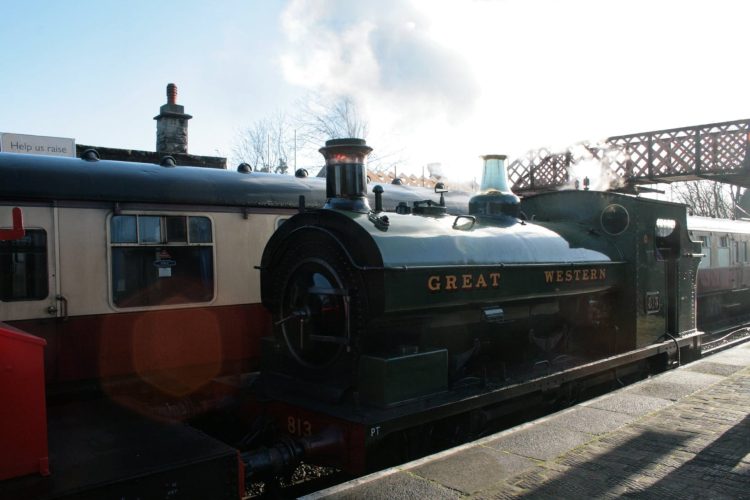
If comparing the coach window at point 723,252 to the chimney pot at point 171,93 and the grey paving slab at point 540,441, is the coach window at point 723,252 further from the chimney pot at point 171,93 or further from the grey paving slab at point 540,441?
the chimney pot at point 171,93

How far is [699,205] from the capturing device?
5069cm

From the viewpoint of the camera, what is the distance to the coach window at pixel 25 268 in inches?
199

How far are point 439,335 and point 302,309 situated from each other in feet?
3.62

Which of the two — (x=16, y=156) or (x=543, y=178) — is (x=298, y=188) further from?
(x=543, y=178)

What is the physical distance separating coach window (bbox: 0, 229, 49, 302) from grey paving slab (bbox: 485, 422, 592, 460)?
13.0ft

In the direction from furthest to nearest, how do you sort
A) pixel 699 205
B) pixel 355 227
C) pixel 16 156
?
pixel 699 205 → pixel 16 156 → pixel 355 227

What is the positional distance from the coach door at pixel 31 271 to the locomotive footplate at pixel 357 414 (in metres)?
2.01

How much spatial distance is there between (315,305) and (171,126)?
1168 centimetres

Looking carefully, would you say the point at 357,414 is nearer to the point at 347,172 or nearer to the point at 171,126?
the point at 347,172

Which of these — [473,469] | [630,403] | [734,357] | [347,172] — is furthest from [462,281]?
[734,357]

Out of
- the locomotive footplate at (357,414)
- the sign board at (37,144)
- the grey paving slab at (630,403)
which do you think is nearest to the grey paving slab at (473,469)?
the locomotive footplate at (357,414)

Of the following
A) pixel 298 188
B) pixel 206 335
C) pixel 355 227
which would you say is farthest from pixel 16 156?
pixel 355 227

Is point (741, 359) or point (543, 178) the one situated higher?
point (543, 178)

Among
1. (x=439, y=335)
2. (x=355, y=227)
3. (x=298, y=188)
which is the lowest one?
(x=439, y=335)
